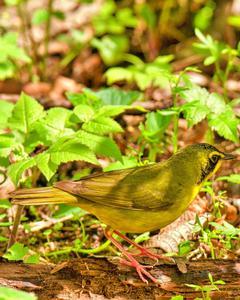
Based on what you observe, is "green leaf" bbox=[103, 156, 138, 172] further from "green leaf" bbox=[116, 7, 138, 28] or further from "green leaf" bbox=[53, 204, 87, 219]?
"green leaf" bbox=[116, 7, 138, 28]

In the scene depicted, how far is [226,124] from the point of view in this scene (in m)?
4.46

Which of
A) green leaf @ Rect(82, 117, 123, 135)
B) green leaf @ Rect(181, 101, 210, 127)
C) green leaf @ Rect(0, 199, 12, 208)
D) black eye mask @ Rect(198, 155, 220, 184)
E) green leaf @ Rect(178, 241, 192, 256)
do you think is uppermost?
green leaf @ Rect(82, 117, 123, 135)

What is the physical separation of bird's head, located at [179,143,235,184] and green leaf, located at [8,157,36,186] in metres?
0.98

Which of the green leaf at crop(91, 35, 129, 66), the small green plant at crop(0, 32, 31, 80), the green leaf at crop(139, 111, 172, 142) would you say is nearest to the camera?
the green leaf at crop(139, 111, 172, 142)

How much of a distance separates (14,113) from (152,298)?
62.7 inches

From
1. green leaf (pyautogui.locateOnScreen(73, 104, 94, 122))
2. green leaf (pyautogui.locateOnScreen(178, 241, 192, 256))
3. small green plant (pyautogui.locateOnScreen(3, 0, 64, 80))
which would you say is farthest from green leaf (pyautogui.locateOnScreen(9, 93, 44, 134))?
small green plant (pyautogui.locateOnScreen(3, 0, 64, 80))

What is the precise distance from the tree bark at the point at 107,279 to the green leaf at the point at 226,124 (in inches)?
35.3

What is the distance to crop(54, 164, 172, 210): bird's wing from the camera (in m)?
3.95

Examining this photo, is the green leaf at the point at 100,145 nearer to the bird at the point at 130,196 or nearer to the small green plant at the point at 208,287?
the bird at the point at 130,196

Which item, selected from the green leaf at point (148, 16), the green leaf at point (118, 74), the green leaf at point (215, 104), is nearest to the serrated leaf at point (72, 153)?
the green leaf at point (215, 104)

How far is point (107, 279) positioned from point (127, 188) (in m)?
0.59

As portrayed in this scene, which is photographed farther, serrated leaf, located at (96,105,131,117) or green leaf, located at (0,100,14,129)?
green leaf, located at (0,100,14,129)

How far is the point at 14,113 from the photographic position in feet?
14.7

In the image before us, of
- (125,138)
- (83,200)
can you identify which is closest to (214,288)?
(83,200)
